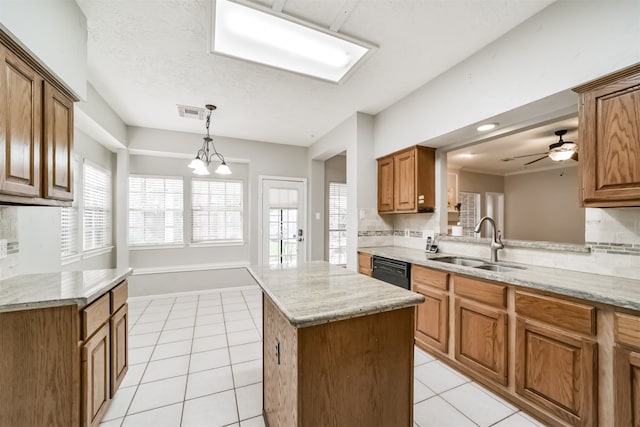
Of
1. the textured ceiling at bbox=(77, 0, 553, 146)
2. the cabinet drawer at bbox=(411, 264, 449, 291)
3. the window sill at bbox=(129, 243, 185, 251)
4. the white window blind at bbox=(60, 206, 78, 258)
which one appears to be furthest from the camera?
the window sill at bbox=(129, 243, 185, 251)

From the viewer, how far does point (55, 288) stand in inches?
59.6

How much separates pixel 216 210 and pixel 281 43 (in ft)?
11.3

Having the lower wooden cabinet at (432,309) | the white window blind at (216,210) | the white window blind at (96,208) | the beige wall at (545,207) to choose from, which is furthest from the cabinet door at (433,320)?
the beige wall at (545,207)

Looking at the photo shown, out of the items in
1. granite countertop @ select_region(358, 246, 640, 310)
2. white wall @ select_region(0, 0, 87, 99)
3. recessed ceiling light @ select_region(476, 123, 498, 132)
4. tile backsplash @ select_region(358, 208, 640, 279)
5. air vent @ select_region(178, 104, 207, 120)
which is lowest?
granite countertop @ select_region(358, 246, 640, 310)

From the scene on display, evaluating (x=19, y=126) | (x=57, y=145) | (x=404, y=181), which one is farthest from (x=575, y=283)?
(x=57, y=145)

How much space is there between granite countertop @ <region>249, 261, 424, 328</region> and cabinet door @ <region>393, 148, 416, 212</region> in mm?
1741

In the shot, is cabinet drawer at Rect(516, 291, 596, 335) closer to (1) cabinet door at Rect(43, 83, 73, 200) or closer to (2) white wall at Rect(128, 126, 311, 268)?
(1) cabinet door at Rect(43, 83, 73, 200)

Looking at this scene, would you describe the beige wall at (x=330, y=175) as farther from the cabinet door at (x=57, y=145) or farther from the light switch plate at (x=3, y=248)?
the light switch plate at (x=3, y=248)

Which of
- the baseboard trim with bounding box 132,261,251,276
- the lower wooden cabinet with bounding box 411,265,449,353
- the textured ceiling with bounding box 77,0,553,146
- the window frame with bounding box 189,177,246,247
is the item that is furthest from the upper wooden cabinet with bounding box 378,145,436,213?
the window frame with bounding box 189,177,246,247

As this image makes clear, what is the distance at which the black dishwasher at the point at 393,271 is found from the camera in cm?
272

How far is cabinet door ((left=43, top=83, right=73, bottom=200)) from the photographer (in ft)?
5.47

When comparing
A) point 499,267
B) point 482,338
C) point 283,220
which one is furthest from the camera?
point 283,220

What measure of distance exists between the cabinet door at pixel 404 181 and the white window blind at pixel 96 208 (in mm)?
4065

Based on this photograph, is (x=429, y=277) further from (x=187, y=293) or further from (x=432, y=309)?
(x=187, y=293)
